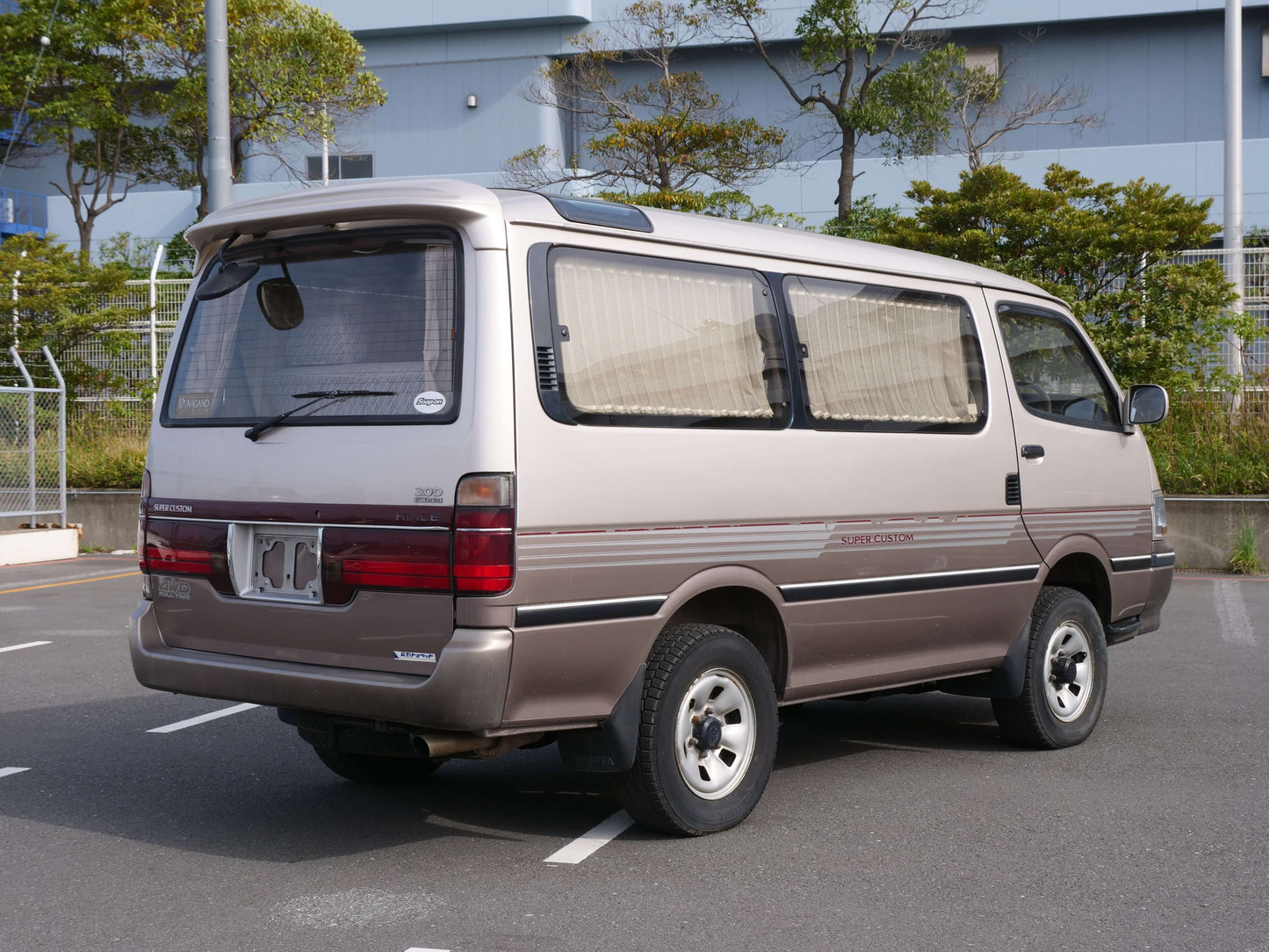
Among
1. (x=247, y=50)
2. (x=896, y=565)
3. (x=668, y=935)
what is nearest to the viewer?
(x=668, y=935)

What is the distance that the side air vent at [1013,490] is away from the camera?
21.0ft

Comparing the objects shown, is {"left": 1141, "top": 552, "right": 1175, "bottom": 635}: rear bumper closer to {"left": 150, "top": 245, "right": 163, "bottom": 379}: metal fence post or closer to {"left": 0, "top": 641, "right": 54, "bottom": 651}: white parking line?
{"left": 0, "top": 641, "right": 54, "bottom": 651}: white parking line

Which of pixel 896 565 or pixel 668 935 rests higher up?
pixel 896 565

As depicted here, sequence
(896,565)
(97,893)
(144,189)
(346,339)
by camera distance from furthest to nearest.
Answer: (144,189)
(896,565)
(346,339)
(97,893)

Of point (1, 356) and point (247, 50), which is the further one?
point (247, 50)

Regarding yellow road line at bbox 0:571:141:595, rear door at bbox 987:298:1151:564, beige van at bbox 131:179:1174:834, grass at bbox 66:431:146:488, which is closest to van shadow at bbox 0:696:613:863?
beige van at bbox 131:179:1174:834

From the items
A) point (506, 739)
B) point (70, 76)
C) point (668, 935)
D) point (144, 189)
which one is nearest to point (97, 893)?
point (506, 739)

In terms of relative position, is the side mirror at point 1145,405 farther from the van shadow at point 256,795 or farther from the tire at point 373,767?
the tire at point 373,767

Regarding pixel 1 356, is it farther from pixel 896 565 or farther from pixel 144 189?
pixel 144 189

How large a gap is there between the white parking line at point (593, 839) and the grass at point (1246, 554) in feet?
35.3

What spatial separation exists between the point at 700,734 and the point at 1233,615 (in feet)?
25.3

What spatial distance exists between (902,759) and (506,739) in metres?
2.50

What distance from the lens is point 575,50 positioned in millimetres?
35000

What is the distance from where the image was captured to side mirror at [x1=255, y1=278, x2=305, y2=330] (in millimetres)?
5094
